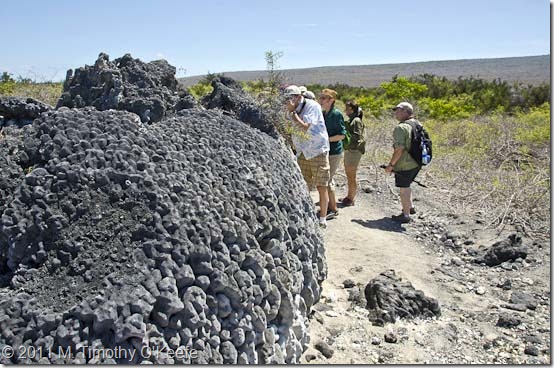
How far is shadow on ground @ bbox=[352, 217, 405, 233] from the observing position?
633 cm

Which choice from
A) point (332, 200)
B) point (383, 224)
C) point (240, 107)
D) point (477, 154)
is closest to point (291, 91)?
point (240, 107)

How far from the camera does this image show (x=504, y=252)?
17.2ft

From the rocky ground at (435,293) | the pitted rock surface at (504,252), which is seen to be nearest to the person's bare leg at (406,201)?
the rocky ground at (435,293)

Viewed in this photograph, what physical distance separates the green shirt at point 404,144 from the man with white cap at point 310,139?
117cm

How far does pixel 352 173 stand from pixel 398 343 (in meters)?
3.70

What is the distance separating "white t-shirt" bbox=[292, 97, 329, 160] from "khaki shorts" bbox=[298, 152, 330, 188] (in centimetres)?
9

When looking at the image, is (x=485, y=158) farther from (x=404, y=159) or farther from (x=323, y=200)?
(x=323, y=200)

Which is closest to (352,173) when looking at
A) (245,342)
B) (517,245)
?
(517,245)

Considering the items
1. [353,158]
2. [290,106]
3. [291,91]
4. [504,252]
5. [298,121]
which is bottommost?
[504,252]

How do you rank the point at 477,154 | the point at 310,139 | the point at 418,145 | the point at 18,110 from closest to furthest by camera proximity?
the point at 18,110 → the point at 310,139 → the point at 418,145 → the point at 477,154

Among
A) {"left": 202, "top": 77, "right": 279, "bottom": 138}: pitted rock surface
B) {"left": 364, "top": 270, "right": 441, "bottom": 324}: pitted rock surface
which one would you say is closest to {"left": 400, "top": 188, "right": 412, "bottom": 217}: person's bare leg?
{"left": 364, "top": 270, "right": 441, "bottom": 324}: pitted rock surface

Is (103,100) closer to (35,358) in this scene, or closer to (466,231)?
(35,358)

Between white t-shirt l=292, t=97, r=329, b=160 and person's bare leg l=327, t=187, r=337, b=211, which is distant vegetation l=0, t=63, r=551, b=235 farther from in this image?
person's bare leg l=327, t=187, r=337, b=211

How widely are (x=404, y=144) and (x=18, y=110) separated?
4.25 metres
